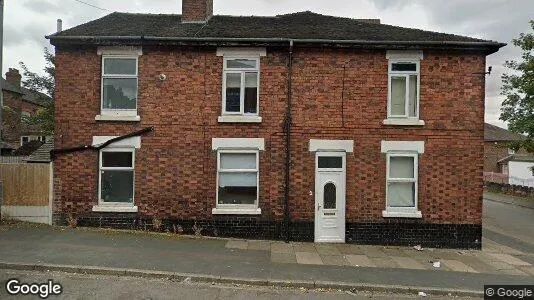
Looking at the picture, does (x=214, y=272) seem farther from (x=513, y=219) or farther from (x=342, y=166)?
(x=513, y=219)

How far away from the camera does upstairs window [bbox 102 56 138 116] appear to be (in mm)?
10328

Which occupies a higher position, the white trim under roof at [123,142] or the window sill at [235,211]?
the white trim under roof at [123,142]

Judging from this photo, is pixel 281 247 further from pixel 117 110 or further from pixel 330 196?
pixel 117 110

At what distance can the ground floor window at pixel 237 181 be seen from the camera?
33.6 ft

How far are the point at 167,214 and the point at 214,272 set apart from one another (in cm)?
359

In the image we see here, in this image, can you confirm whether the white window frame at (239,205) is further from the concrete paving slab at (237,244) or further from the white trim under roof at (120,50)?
the white trim under roof at (120,50)

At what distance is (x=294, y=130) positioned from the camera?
10.1 meters

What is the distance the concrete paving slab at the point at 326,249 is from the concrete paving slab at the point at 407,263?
4.60 ft

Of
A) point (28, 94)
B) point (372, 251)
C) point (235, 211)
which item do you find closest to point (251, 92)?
point (235, 211)

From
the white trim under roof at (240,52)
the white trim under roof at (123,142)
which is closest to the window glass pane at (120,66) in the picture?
the white trim under roof at (123,142)

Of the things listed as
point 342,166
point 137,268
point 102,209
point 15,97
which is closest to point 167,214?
point 102,209

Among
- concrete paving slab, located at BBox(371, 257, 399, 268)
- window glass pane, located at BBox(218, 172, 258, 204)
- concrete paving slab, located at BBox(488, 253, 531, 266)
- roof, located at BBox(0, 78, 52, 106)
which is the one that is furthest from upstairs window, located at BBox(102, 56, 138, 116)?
roof, located at BBox(0, 78, 52, 106)

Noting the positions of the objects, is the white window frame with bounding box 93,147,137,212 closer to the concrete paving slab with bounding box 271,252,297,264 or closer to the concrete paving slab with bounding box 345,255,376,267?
the concrete paving slab with bounding box 271,252,297,264

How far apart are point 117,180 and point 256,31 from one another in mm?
6019
